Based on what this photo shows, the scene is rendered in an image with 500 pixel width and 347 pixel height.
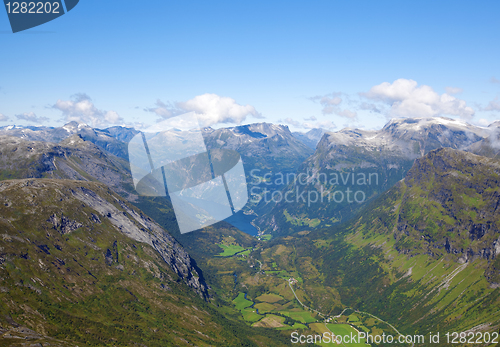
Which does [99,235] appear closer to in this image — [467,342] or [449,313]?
[467,342]

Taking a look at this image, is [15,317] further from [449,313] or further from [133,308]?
[449,313]

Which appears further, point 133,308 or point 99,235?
point 99,235

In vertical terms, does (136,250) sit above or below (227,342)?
above

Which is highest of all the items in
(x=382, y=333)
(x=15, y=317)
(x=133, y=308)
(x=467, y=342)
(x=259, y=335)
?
(x=15, y=317)

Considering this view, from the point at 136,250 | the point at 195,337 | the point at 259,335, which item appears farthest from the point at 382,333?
the point at 136,250

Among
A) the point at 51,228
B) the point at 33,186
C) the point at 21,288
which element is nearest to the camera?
the point at 21,288

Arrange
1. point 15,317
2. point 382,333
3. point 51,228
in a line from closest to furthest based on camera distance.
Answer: point 15,317, point 51,228, point 382,333

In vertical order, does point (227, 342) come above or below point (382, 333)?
above

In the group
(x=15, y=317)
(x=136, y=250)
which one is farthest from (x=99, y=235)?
(x=15, y=317)

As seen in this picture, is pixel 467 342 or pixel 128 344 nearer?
pixel 128 344
